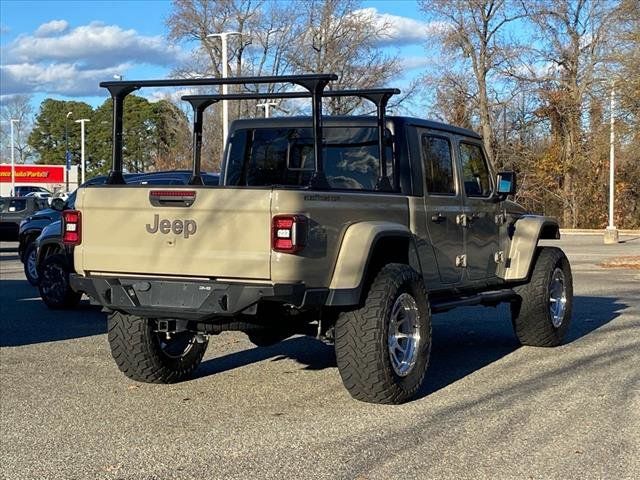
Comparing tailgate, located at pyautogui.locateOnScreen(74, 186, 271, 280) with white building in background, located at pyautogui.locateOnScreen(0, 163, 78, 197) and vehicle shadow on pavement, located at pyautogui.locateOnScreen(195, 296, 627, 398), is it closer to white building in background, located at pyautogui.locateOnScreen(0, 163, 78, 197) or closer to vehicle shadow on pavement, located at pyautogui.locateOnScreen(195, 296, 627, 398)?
vehicle shadow on pavement, located at pyautogui.locateOnScreen(195, 296, 627, 398)

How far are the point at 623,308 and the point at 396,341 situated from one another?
22.0ft

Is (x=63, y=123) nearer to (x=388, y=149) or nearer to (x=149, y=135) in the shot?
(x=149, y=135)

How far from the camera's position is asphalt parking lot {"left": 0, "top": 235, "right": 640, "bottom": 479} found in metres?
5.06

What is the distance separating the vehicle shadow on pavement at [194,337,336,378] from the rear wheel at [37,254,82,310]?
4.07 m

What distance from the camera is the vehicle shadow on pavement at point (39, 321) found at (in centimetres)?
979

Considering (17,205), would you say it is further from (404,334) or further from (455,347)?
(404,334)

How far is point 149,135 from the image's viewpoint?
76125mm

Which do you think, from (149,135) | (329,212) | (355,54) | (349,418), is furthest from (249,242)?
(149,135)

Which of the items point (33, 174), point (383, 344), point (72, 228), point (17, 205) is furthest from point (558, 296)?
point (33, 174)

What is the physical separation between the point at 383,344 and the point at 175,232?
5.38 ft

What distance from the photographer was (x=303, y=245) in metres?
5.71

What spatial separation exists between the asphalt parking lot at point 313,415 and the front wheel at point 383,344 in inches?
6.7

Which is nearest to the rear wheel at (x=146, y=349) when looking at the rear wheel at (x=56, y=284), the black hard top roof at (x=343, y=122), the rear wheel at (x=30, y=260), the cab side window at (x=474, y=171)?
the black hard top roof at (x=343, y=122)

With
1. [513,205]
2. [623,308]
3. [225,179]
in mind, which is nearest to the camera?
[225,179]
